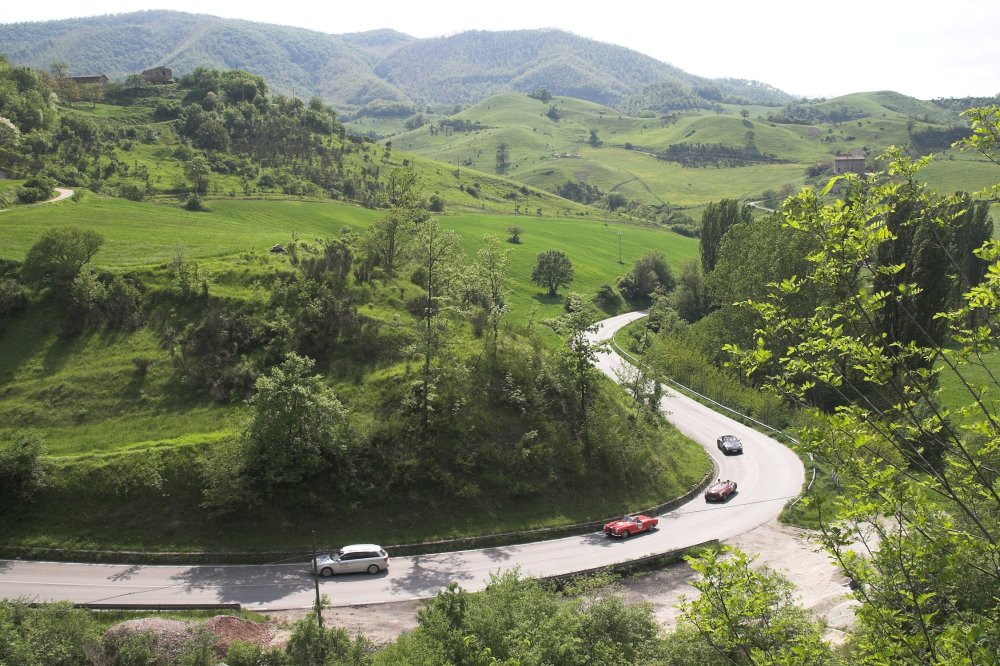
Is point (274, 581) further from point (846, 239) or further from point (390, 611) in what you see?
point (846, 239)

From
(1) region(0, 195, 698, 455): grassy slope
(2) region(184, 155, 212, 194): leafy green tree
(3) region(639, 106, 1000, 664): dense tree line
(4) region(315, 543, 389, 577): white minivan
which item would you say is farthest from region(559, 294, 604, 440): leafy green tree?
(2) region(184, 155, 212, 194): leafy green tree

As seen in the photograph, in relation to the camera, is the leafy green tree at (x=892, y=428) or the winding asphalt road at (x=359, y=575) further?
the winding asphalt road at (x=359, y=575)

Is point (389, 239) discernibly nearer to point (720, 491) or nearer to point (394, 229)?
point (394, 229)

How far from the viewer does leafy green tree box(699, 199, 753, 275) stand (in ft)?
336

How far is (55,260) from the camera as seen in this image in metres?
47.4

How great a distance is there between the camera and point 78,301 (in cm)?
4631

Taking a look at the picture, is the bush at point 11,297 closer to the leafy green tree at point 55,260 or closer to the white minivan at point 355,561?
the leafy green tree at point 55,260

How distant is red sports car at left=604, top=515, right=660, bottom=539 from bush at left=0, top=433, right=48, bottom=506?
33052 mm

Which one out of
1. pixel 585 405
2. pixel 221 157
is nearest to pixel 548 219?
pixel 221 157

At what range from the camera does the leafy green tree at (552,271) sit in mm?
Answer: 104938

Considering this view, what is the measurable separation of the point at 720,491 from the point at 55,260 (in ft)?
176

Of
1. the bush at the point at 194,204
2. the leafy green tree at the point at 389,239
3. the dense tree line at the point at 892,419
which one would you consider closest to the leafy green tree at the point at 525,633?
the dense tree line at the point at 892,419

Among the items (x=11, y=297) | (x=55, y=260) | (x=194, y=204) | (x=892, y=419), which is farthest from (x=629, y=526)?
(x=194, y=204)

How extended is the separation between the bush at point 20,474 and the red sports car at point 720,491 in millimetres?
42393
